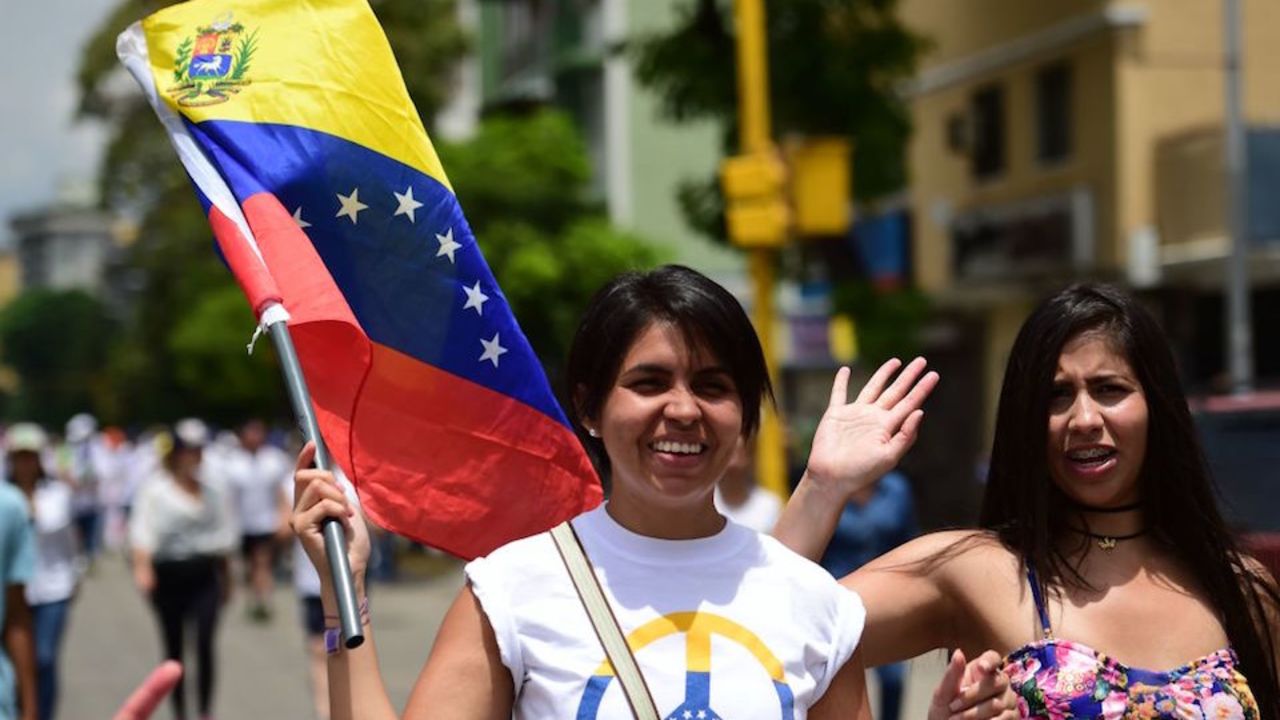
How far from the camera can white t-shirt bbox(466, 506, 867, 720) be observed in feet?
9.57

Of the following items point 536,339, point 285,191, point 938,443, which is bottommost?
point 938,443

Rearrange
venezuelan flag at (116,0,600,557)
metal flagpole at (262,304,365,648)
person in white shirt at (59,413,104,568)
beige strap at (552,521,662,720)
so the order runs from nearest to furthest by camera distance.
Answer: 1. beige strap at (552,521,662,720)
2. metal flagpole at (262,304,365,648)
3. venezuelan flag at (116,0,600,557)
4. person in white shirt at (59,413,104,568)

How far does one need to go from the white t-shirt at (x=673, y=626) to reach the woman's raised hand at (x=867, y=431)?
0.45m

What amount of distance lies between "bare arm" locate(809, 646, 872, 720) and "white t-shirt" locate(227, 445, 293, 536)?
1582cm

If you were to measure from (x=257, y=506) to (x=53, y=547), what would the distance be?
8379 mm

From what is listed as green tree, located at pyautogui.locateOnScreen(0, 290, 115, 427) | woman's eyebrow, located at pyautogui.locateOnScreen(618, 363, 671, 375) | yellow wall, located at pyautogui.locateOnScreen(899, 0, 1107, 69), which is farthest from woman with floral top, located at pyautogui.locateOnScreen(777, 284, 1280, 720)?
green tree, located at pyautogui.locateOnScreen(0, 290, 115, 427)

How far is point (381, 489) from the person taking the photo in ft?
12.2

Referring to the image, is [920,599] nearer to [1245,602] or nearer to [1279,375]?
[1245,602]

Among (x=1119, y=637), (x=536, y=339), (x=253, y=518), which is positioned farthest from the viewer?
(x=536, y=339)

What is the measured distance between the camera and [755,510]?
28.2 feet

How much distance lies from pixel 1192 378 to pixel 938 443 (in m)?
5.61

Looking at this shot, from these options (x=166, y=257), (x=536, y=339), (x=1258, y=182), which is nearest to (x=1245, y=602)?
(x=1258, y=182)

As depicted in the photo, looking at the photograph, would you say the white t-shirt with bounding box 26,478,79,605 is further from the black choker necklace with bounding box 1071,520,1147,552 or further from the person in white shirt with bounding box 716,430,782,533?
the black choker necklace with bounding box 1071,520,1147,552

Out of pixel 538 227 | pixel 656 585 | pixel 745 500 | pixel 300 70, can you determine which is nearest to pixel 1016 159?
pixel 538 227
